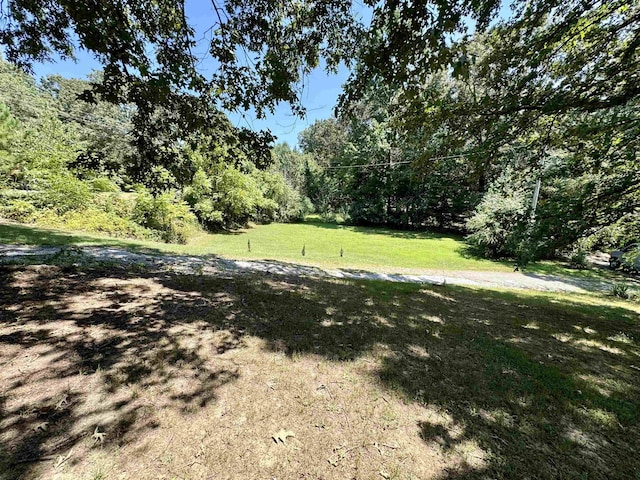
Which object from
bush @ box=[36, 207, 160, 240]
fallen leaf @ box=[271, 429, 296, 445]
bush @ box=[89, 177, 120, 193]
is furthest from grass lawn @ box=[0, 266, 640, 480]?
bush @ box=[89, 177, 120, 193]

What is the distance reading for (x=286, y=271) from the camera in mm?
7438

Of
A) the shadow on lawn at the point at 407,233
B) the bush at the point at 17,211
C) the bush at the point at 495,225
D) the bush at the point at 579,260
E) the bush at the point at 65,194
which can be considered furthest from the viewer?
the shadow on lawn at the point at 407,233

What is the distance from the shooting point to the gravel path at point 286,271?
5996 mm

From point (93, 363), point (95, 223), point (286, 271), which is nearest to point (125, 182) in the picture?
point (286, 271)

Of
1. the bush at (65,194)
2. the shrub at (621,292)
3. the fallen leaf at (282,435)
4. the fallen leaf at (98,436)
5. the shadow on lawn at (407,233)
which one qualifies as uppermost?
the bush at (65,194)

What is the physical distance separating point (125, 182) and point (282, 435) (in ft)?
20.4

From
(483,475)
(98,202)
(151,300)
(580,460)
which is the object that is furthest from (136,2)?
(98,202)

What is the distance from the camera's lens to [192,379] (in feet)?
8.02

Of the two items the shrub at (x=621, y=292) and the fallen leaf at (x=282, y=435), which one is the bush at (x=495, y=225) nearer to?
the shrub at (x=621, y=292)

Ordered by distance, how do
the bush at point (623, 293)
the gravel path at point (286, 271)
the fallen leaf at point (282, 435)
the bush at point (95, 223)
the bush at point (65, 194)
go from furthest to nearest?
the bush at point (65, 194), the bush at point (95, 223), the bush at point (623, 293), the gravel path at point (286, 271), the fallen leaf at point (282, 435)

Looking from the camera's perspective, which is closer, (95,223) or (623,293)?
(623,293)

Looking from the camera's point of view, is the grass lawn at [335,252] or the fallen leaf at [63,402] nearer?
the fallen leaf at [63,402]

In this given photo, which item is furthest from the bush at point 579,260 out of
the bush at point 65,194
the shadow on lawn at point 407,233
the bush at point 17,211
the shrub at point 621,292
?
the bush at point 17,211

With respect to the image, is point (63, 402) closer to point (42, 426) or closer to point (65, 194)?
point (42, 426)
